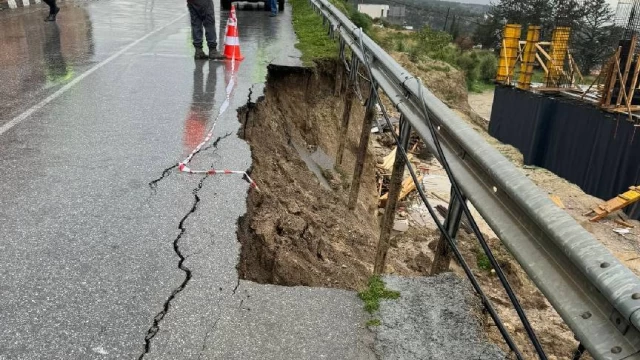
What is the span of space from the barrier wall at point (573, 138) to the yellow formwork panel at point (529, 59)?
59 cm

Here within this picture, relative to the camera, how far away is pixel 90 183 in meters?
4.56

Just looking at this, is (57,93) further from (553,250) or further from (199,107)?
(553,250)

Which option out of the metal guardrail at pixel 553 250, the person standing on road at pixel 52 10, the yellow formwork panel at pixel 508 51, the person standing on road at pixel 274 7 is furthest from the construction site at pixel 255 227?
the yellow formwork panel at pixel 508 51

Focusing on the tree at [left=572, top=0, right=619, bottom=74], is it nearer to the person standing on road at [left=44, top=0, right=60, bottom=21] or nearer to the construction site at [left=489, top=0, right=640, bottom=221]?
the construction site at [left=489, top=0, right=640, bottom=221]

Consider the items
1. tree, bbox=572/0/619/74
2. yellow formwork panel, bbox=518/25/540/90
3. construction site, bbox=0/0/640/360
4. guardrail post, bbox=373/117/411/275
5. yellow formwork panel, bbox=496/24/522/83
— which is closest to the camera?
construction site, bbox=0/0/640/360

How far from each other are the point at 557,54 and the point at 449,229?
26.8 metres

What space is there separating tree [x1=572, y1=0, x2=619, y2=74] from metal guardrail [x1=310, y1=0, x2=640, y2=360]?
52.8 m

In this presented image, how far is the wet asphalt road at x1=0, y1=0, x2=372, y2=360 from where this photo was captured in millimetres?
2811

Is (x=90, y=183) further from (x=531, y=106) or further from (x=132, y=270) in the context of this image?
(x=531, y=106)

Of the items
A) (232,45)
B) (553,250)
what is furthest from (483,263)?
(553,250)

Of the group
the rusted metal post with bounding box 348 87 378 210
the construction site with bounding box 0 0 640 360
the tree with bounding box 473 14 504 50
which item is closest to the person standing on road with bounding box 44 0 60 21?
the construction site with bounding box 0 0 640 360

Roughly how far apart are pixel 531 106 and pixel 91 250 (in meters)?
23.8

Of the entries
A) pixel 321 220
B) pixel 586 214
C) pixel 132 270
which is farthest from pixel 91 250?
pixel 586 214

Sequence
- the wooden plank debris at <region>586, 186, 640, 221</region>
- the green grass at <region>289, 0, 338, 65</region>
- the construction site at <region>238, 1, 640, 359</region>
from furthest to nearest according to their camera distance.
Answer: the wooden plank debris at <region>586, 186, 640, 221</region>, the green grass at <region>289, 0, 338, 65</region>, the construction site at <region>238, 1, 640, 359</region>
